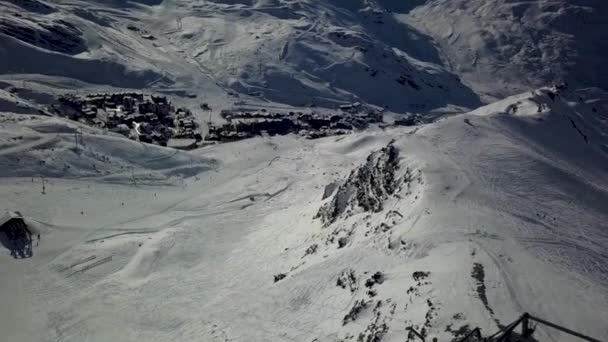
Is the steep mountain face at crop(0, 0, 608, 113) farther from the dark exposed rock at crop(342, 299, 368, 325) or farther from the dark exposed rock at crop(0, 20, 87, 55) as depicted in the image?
the dark exposed rock at crop(342, 299, 368, 325)

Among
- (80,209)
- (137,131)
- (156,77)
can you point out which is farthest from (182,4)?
(80,209)

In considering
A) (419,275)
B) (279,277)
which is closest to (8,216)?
(279,277)

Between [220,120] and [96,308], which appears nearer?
[96,308]

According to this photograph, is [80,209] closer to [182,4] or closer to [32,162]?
[32,162]

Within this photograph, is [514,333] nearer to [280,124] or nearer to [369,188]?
[369,188]

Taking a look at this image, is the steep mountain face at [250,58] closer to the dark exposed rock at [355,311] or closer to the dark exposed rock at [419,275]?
the dark exposed rock at [355,311]

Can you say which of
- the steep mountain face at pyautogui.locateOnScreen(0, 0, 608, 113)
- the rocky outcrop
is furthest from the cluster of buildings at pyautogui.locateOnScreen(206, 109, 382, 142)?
the rocky outcrop

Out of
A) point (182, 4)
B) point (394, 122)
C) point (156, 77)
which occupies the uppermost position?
point (182, 4)
